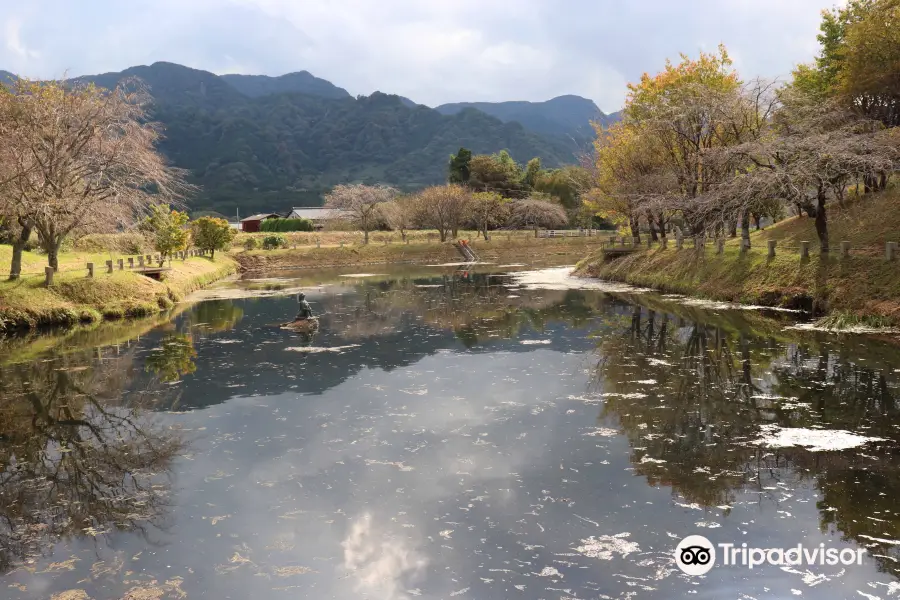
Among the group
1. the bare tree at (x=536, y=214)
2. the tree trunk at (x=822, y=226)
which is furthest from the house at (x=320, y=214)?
the tree trunk at (x=822, y=226)

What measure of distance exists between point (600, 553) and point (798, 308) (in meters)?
23.9

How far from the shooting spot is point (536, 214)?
94.5 metres

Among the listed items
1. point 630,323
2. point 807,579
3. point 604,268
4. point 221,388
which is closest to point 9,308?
point 221,388

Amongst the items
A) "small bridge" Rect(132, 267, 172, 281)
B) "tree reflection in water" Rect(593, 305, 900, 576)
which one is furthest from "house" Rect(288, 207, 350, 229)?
"tree reflection in water" Rect(593, 305, 900, 576)

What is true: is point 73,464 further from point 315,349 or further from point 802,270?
point 802,270

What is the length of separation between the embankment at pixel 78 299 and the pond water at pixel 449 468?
7847 mm

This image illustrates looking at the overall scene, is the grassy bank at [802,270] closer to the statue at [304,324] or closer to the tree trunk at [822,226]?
the tree trunk at [822,226]

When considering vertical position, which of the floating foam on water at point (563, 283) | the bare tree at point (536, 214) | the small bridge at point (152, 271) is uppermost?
the bare tree at point (536, 214)

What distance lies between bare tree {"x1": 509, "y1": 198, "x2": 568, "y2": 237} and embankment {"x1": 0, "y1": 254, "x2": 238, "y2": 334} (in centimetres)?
6286

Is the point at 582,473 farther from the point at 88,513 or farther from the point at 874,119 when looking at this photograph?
the point at 874,119

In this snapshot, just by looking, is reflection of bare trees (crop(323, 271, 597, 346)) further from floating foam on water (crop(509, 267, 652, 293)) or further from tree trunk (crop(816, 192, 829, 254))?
tree trunk (crop(816, 192, 829, 254))

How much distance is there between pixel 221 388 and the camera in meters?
17.5

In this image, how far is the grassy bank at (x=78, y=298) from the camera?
94.2ft

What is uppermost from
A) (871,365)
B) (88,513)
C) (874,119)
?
(874,119)
